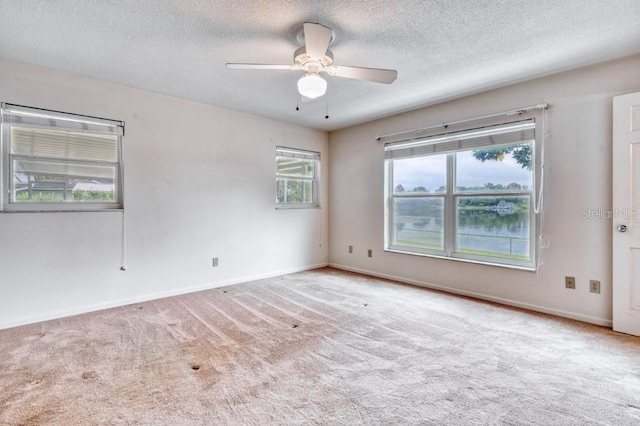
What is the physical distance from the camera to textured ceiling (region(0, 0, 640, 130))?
6.87 feet

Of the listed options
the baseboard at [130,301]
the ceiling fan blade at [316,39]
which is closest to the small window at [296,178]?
the baseboard at [130,301]

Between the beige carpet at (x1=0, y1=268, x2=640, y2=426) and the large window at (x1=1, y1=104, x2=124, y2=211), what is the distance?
1219 mm

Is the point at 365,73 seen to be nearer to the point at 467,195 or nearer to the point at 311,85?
the point at 311,85

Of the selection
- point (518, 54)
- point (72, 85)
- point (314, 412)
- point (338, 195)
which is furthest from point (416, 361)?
point (72, 85)

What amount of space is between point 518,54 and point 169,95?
3737 mm

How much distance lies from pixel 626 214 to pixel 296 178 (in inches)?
160

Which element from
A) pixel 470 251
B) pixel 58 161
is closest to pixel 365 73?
pixel 470 251

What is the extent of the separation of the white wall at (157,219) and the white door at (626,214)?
387 centimetres

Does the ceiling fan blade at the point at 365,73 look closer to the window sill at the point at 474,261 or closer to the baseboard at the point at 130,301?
the window sill at the point at 474,261

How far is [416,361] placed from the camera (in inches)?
89.4

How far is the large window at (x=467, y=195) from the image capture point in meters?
3.49

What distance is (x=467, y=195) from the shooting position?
13.0ft

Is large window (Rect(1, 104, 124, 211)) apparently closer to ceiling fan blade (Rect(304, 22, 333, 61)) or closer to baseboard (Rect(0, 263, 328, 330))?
baseboard (Rect(0, 263, 328, 330))

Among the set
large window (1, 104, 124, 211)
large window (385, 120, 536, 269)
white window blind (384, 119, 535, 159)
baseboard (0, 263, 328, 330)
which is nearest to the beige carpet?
baseboard (0, 263, 328, 330)
